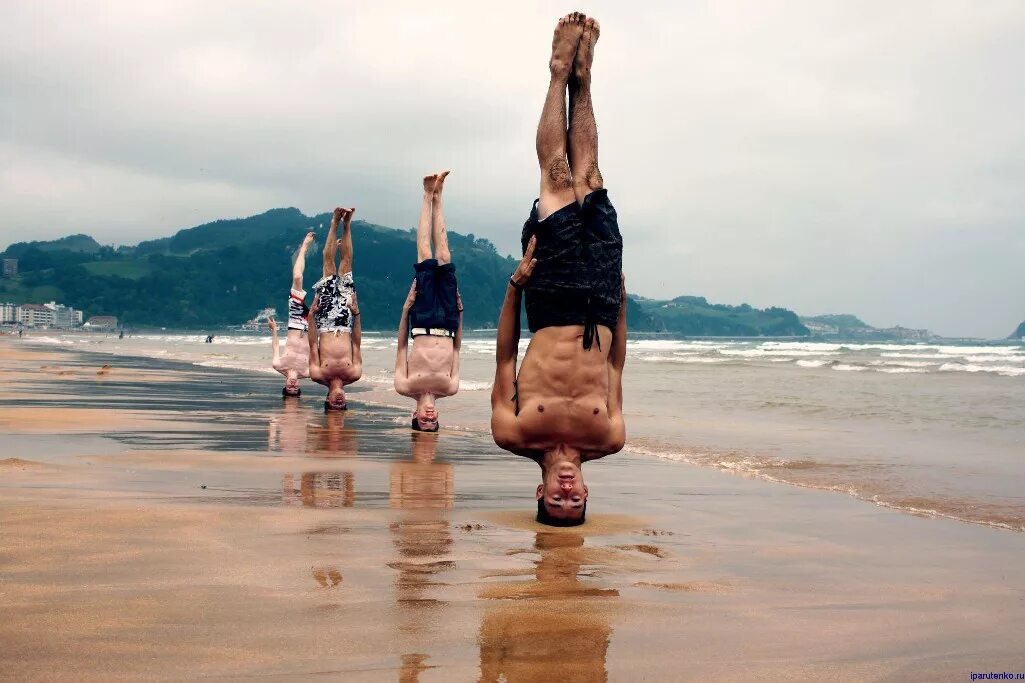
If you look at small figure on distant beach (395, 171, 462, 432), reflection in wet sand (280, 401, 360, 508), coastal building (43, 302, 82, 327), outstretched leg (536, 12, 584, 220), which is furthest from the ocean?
coastal building (43, 302, 82, 327)

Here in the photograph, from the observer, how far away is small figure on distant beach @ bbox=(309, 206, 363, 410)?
14.8 m

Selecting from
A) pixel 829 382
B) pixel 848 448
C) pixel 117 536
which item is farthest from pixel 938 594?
pixel 829 382

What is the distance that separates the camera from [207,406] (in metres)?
15.5

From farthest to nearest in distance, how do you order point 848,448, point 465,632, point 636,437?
point 636,437, point 848,448, point 465,632

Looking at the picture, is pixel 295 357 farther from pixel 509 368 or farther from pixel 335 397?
pixel 509 368

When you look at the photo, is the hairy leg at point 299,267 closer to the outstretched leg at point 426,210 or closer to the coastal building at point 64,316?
the outstretched leg at point 426,210

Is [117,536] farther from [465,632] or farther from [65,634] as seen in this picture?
[465,632]

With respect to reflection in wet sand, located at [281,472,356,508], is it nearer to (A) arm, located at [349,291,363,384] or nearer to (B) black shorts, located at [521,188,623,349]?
(B) black shorts, located at [521,188,623,349]

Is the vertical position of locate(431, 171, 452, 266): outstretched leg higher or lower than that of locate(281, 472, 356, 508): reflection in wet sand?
higher

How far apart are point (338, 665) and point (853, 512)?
5.00 metres

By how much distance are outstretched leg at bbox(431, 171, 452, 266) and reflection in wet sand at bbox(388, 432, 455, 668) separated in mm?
3703

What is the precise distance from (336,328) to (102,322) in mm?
182358

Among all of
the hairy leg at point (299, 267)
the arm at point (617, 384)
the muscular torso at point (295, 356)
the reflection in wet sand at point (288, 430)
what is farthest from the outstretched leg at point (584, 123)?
the muscular torso at point (295, 356)

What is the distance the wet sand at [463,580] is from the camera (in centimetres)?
332
